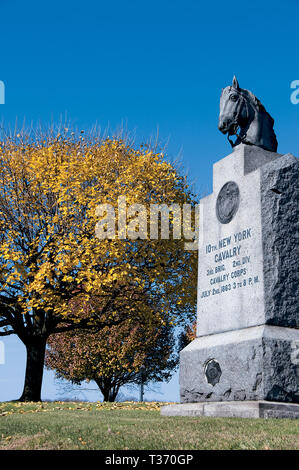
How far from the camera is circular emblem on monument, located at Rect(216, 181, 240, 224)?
11.6m

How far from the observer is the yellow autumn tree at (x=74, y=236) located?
792 inches

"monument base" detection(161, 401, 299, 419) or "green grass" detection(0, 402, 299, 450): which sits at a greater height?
"monument base" detection(161, 401, 299, 419)

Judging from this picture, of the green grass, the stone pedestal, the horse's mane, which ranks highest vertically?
the horse's mane

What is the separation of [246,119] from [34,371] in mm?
13824

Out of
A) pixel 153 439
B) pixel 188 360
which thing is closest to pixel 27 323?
pixel 188 360

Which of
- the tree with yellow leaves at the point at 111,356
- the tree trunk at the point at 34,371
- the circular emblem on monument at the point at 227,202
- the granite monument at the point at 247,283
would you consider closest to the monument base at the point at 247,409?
the granite monument at the point at 247,283

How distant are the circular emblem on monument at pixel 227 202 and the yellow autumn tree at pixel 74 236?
25.6 ft

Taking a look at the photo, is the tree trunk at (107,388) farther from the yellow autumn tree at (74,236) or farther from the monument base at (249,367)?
the monument base at (249,367)

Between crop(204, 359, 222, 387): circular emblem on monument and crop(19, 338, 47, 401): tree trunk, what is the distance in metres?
12.1

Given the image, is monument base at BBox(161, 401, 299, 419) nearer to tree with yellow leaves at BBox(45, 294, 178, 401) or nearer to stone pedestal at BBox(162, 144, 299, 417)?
stone pedestal at BBox(162, 144, 299, 417)

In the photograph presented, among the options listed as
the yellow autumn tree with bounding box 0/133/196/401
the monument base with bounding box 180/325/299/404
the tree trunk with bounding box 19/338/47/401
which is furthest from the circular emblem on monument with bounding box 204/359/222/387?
the tree trunk with bounding box 19/338/47/401

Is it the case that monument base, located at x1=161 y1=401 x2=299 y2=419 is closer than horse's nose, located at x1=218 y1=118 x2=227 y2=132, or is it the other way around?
monument base, located at x1=161 y1=401 x2=299 y2=419

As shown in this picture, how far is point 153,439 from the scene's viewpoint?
22.5 ft
